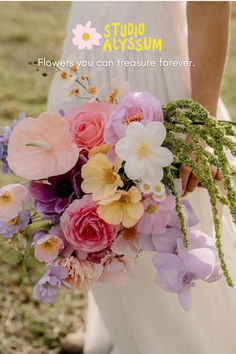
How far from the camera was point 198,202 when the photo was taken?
1635mm

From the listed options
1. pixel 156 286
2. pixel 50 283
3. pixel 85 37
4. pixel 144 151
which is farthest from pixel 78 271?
pixel 85 37

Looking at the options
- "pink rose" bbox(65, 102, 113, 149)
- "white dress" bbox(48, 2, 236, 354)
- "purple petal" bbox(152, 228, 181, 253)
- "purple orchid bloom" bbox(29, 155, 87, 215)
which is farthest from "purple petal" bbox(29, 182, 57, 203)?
"white dress" bbox(48, 2, 236, 354)

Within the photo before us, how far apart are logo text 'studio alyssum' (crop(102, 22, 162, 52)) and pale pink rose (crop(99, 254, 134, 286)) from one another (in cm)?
59

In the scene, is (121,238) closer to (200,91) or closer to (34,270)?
(200,91)

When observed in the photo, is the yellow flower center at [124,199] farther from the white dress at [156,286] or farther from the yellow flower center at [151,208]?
the white dress at [156,286]

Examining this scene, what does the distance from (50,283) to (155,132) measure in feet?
1.09

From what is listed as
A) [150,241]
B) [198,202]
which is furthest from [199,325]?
[150,241]

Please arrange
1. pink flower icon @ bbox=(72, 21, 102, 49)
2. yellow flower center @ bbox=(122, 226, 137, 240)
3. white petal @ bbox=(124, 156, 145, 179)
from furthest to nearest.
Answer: pink flower icon @ bbox=(72, 21, 102, 49)
yellow flower center @ bbox=(122, 226, 137, 240)
white petal @ bbox=(124, 156, 145, 179)

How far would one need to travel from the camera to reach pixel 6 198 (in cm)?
119

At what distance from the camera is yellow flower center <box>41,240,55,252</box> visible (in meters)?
1.16

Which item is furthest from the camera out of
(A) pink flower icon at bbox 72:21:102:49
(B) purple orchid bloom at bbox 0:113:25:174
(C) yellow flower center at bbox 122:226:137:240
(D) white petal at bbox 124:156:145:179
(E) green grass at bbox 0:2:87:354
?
(E) green grass at bbox 0:2:87:354

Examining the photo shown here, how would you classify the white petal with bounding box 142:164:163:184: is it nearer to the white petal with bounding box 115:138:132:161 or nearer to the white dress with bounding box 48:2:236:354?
the white petal with bounding box 115:138:132:161

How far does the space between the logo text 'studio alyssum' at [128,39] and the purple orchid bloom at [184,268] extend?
0.61 meters

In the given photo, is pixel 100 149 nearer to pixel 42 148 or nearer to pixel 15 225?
pixel 42 148
